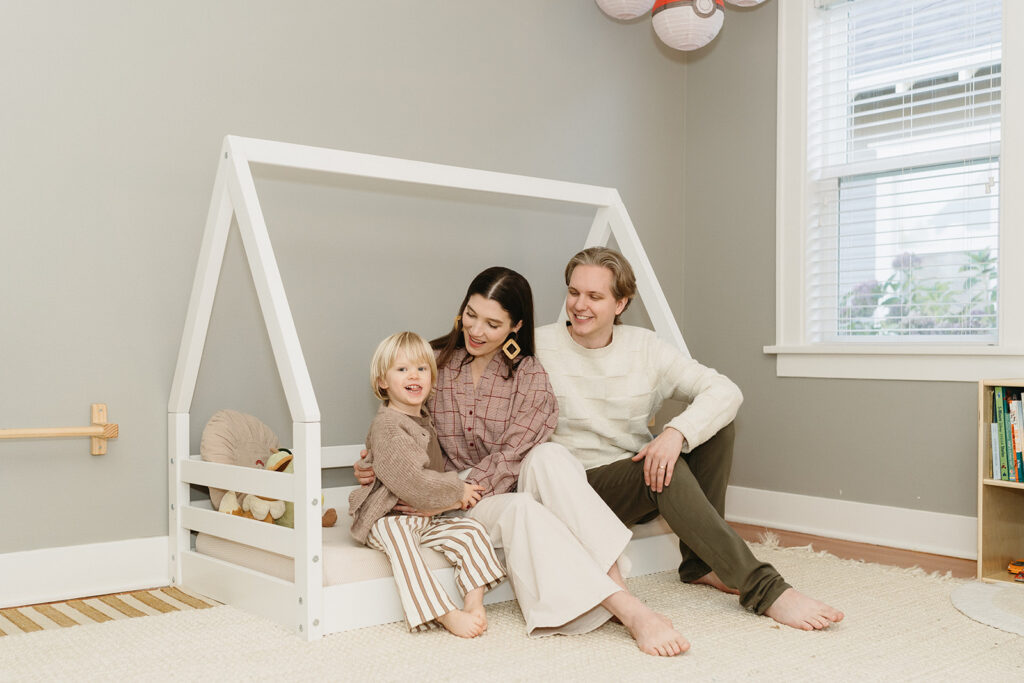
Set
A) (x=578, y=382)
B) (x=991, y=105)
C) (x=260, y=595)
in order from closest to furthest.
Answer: (x=260, y=595) → (x=578, y=382) → (x=991, y=105)

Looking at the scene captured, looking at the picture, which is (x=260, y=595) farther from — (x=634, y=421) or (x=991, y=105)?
(x=991, y=105)

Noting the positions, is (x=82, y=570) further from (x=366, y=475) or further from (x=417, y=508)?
(x=417, y=508)

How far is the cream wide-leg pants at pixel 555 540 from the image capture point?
1.62 meters

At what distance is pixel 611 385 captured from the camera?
2.04 m

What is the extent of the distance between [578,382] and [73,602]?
1.14 meters

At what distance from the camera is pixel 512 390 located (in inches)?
77.3

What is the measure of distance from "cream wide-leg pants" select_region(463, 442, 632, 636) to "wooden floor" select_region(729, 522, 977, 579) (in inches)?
37.7

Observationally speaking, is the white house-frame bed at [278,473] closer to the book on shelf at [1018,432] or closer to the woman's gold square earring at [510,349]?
the woman's gold square earring at [510,349]

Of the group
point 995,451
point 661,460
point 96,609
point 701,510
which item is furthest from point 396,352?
point 995,451

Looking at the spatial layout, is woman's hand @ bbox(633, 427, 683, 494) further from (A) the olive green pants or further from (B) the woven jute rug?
(B) the woven jute rug

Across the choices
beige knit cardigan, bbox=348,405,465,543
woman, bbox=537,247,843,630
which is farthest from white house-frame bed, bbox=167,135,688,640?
woman, bbox=537,247,843,630

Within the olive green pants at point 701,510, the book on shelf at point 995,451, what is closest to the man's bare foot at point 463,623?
the olive green pants at point 701,510

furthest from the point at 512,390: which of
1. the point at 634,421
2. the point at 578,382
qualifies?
the point at 634,421

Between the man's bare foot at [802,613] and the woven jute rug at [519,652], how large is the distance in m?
0.02
